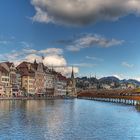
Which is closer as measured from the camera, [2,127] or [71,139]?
[71,139]

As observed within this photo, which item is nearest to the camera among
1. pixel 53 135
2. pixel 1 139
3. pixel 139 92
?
pixel 1 139

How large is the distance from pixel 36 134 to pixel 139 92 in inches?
5483

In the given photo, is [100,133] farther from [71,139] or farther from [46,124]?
[46,124]

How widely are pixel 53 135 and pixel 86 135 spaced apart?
455 cm

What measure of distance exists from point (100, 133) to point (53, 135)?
7.37 m

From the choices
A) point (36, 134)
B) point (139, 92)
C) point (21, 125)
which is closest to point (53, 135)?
point (36, 134)

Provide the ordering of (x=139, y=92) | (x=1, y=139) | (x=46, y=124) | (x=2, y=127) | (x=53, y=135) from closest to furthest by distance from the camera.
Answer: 1. (x=1, y=139)
2. (x=53, y=135)
3. (x=2, y=127)
4. (x=46, y=124)
5. (x=139, y=92)

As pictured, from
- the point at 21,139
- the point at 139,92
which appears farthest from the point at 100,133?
the point at 139,92

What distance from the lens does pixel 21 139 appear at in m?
54.2

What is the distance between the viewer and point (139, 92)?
634 ft

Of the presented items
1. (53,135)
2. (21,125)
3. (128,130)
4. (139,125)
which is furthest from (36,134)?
(139,125)

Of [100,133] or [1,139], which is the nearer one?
[1,139]

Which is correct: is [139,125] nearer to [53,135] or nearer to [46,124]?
[46,124]

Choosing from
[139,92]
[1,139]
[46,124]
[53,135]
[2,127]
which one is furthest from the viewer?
[139,92]
